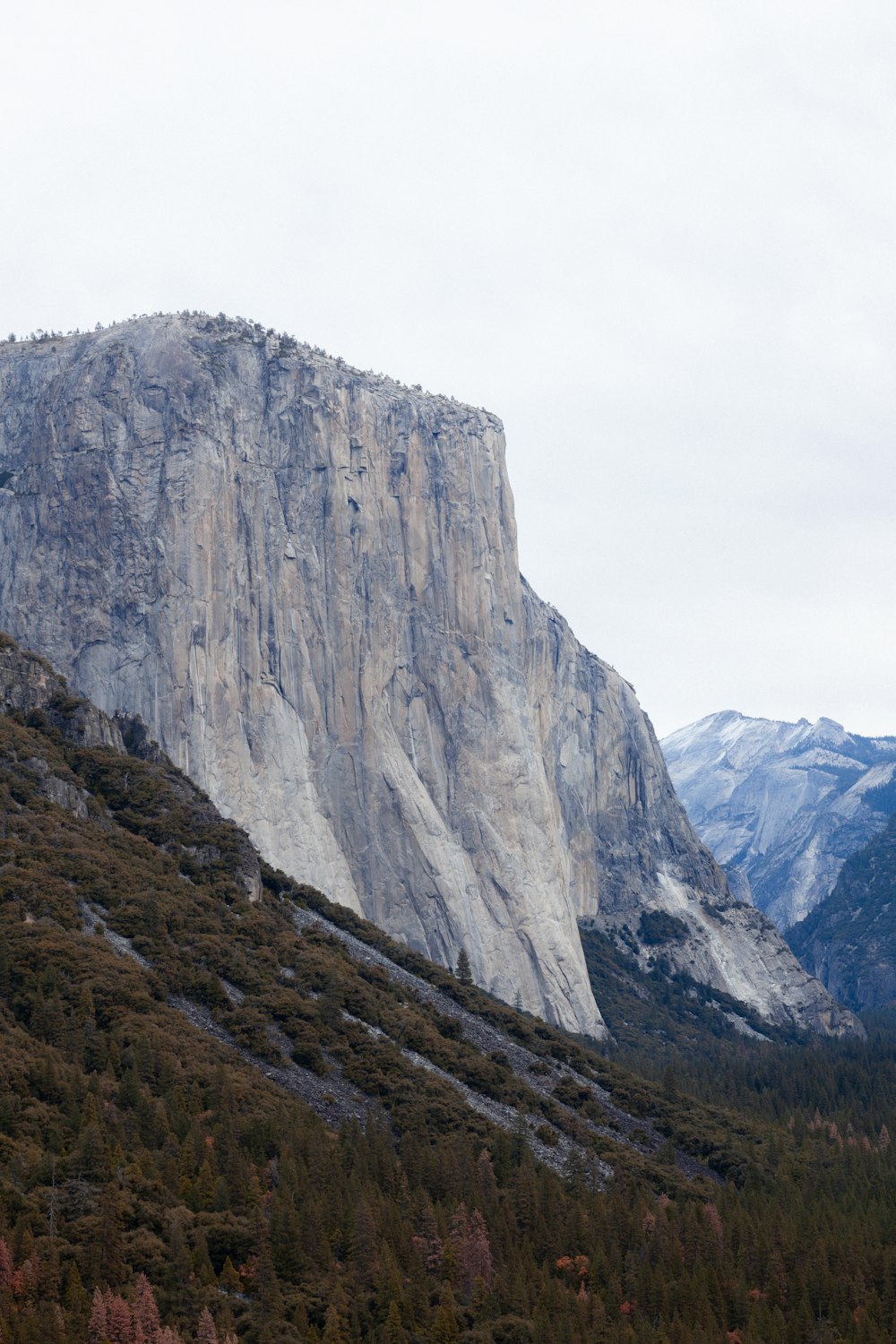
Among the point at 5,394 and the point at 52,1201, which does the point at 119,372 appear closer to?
the point at 5,394

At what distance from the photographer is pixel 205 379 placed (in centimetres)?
16312

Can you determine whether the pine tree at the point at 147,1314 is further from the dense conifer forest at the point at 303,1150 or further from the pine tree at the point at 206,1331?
the pine tree at the point at 206,1331

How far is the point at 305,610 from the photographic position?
162 meters

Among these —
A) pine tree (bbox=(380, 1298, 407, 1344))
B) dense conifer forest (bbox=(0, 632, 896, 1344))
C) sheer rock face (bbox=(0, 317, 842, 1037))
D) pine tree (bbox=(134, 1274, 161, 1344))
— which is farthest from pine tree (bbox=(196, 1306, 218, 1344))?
sheer rock face (bbox=(0, 317, 842, 1037))

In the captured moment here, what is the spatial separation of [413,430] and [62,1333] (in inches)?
5142

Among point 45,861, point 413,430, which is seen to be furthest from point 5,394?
point 45,861

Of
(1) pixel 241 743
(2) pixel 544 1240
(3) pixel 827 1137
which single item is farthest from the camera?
(1) pixel 241 743

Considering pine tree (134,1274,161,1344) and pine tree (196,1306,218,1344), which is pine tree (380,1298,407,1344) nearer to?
pine tree (196,1306,218,1344)

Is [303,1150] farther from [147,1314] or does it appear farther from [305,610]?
[305,610]

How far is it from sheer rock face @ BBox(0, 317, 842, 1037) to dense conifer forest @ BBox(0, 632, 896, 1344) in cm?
2510

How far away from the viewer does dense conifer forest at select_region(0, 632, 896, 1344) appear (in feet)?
214

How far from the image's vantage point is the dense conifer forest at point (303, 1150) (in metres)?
65.1

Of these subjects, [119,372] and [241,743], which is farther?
[119,372]

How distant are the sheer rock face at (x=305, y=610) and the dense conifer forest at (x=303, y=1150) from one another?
25099 millimetres
